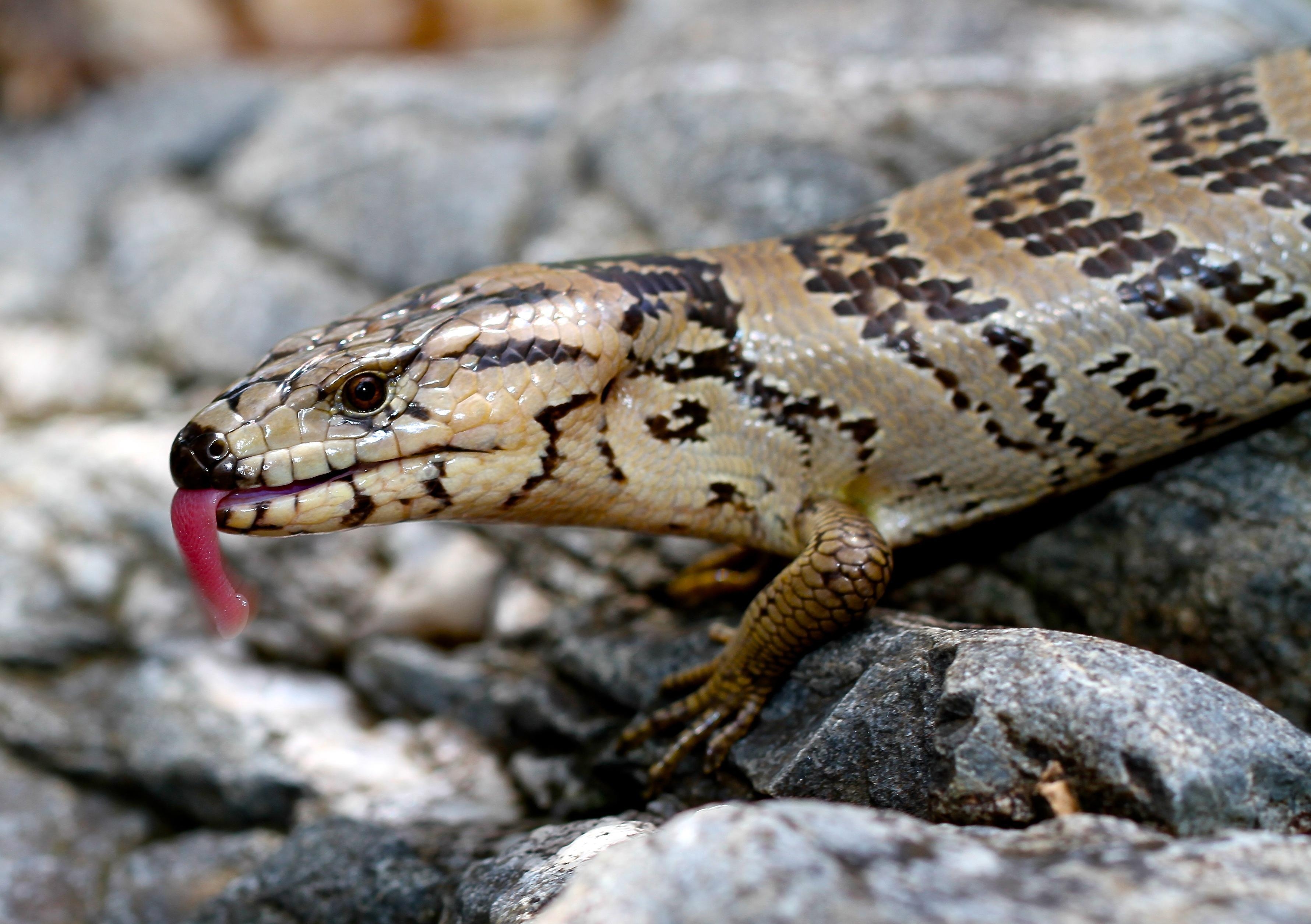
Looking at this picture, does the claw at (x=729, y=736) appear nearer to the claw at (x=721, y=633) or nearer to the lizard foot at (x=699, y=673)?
the lizard foot at (x=699, y=673)

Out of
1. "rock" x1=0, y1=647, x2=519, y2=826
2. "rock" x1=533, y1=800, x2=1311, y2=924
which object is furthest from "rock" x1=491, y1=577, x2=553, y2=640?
"rock" x1=533, y1=800, x2=1311, y2=924

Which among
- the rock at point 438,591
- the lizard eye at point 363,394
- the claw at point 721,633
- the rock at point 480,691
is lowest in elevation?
the rock at point 480,691

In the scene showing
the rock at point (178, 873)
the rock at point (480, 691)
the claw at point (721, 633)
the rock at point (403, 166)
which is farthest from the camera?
the rock at point (403, 166)

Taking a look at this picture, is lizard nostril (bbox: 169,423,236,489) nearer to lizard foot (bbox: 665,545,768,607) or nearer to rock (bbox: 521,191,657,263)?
lizard foot (bbox: 665,545,768,607)

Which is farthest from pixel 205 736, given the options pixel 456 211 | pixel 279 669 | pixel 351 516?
pixel 456 211

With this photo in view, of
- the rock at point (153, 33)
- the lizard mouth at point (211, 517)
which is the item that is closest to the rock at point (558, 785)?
the lizard mouth at point (211, 517)

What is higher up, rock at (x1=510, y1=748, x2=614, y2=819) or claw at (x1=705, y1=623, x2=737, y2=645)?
claw at (x1=705, y1=623, x2=737, y2=645)
